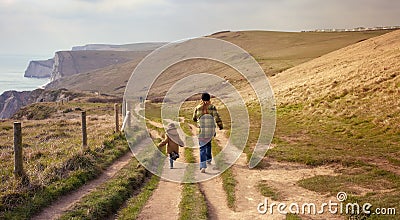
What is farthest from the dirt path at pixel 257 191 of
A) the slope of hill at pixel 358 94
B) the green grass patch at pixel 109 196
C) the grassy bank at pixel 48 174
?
the slope of hill at pixel 358 94

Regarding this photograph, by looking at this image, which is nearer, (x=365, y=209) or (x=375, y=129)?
(x=365, y=209)

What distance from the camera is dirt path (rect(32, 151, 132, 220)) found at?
9.27m

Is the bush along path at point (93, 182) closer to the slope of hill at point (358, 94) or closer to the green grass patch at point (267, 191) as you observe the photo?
A: the green grass patch at point (267, 191)

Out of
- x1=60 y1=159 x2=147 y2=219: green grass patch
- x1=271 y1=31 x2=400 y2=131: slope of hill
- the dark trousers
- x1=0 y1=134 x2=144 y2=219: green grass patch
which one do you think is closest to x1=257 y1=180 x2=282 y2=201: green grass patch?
the dark trousers

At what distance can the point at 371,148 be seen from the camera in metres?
16.8

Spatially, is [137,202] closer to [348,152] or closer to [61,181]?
[61,181]

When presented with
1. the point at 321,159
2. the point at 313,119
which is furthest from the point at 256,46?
the point at 321,159

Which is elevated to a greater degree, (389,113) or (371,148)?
(389,113)

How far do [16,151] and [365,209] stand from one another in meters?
9.65

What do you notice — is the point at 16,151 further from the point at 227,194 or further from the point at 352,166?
the point at 352,166

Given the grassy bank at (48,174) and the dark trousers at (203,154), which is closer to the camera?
the grassy bank at (48,174)

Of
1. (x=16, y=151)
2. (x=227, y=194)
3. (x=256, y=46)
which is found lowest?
(x=227, y=194)

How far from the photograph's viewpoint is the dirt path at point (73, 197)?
927cm

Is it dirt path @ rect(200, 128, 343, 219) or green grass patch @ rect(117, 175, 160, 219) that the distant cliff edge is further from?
dirt path @ rect(200, 128, 343, 219)
